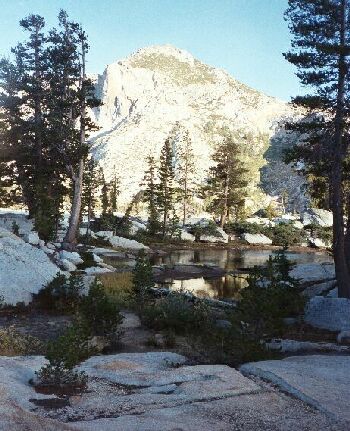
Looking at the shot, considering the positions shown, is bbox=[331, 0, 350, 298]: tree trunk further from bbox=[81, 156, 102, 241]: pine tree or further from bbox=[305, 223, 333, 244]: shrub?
bbox=[305, 223, 333, 244]: shrub

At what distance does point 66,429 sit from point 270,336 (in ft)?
25.7

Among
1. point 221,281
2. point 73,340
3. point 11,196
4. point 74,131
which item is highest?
point 74,131

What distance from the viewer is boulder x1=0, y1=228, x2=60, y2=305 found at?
1443 cm

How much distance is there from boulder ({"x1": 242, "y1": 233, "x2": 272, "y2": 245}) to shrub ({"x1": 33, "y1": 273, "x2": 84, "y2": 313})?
1837 inches

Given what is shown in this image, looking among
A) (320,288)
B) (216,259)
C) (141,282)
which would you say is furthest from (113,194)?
(141,282)

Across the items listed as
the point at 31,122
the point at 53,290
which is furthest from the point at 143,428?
the point at 31,122

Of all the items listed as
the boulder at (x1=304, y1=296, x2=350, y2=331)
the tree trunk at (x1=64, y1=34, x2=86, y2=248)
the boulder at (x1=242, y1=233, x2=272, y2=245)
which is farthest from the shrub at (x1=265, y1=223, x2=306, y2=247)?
the boulder at (x1=304, y1=296, x2=350, y2=331)

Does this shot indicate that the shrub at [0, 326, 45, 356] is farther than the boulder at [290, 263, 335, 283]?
A: No

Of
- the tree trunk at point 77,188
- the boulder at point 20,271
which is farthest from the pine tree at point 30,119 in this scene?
the boulder at point 20,271

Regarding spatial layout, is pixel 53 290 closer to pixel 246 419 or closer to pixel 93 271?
pixel 93 271

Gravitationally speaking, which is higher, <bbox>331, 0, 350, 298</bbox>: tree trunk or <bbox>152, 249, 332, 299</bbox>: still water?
<bbox>331, 0, 350, 298</bbox>: tree trunk

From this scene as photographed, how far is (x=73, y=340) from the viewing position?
22.0ft

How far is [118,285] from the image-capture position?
67.3 feet

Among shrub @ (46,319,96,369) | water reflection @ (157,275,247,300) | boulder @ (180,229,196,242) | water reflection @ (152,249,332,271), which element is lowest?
water reflection @ (157,275,247,300)
